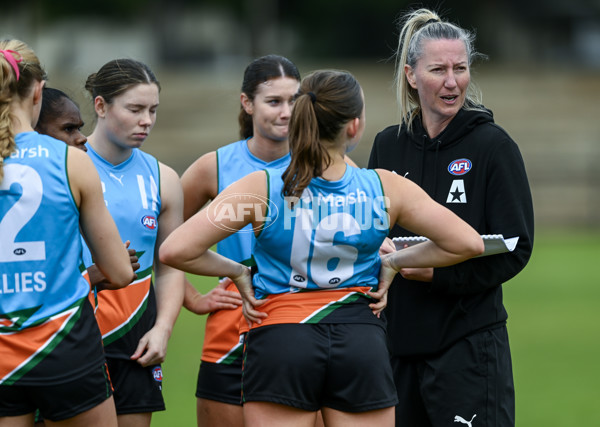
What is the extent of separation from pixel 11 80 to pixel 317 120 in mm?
1123

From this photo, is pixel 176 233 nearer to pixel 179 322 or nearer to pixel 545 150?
pixel 179 322

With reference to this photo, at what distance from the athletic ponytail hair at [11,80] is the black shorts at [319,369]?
1161mm

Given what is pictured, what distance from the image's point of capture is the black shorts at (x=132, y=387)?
395 cm

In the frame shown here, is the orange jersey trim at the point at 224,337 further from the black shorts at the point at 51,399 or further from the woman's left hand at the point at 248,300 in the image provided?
the black shorts at the point at 51,399

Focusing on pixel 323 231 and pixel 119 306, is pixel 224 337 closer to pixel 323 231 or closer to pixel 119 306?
pixel 119 306

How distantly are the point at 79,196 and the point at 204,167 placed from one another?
134 cm

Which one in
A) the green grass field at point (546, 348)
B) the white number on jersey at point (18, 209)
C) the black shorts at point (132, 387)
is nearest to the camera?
the white number on jersey at point (18, 209)

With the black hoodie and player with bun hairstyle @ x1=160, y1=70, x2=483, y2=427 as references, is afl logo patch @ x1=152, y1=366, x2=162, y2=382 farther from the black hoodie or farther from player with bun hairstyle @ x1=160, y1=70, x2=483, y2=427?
the black hoodie

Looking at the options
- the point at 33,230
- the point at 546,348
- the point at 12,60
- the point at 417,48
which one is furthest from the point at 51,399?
the point at 546,348

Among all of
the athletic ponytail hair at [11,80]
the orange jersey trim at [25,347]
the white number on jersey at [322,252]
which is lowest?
the orange jersey trim at [25,347]

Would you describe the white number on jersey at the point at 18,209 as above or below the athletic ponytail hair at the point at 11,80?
below

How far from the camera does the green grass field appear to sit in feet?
24.4

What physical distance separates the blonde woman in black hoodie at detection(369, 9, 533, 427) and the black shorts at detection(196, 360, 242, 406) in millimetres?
777

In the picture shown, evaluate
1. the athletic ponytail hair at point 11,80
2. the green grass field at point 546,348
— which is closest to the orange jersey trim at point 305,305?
the athletic ponytail hair at point 11,80
